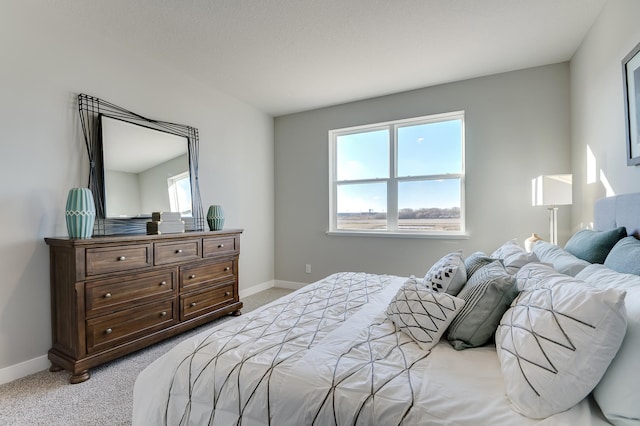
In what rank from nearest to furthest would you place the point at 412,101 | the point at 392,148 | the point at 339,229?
the point at 412,101 → the point at 392,148 → the point at 339,229

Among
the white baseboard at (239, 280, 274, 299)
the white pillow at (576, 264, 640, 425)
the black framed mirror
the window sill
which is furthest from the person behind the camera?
the white baseboard at (239, 280, 274, 299)

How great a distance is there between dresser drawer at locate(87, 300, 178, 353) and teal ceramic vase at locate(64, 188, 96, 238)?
0.62 metres

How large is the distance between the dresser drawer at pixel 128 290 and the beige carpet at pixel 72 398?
44cm

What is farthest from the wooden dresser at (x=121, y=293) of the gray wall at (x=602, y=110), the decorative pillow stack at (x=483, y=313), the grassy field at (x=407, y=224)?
the gray wall at (x=602, y=110)

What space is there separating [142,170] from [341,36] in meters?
2.20

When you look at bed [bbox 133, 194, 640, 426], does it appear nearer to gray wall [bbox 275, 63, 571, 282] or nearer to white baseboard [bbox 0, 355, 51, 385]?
white baseboard [bbox 0, 355, 51, 385]

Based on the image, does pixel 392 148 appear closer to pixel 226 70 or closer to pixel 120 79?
pixel 226 70

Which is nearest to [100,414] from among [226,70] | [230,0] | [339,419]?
[339,419]

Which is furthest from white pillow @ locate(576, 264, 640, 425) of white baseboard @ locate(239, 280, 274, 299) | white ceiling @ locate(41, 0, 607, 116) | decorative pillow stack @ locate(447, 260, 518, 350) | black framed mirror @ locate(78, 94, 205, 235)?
white baseboard @ locate(239, 280, 274, 299)

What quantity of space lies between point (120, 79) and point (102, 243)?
1578mm

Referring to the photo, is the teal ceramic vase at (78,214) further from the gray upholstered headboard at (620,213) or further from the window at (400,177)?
the gray upholstered headboard at (620,213)

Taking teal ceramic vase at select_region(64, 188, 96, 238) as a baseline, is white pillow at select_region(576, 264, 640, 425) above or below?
below

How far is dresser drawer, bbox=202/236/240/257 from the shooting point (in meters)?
2.95

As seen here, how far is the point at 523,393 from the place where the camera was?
81 centimetres
